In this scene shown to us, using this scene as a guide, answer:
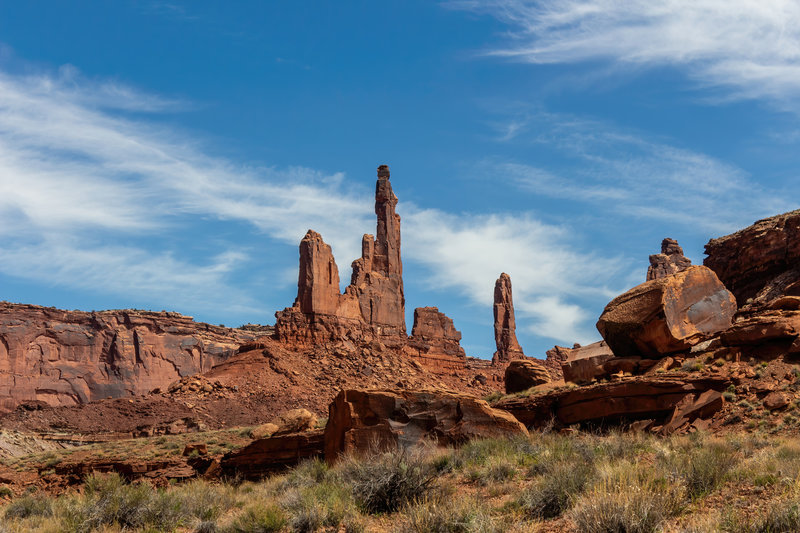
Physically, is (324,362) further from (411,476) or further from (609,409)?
(411,476)

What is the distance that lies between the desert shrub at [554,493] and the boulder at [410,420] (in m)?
7.77

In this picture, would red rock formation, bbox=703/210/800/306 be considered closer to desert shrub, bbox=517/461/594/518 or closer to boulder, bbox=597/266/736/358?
boulder, bbox=597/266/736/358

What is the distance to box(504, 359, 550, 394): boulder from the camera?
33.5 m

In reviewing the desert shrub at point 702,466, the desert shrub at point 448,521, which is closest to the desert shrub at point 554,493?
the desert shrub at point 448,521

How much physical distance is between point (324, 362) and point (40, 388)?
28.8 metres

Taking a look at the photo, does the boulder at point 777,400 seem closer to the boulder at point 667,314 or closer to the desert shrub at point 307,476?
the boulder at point 667,314

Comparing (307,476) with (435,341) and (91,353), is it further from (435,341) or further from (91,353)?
(91,353)

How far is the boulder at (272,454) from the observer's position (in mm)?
24438

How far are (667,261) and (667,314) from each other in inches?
1880

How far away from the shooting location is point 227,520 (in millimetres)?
14898

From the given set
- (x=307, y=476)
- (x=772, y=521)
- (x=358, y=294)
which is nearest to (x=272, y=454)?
(x=307, y=476)

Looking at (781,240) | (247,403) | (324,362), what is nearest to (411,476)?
(781,240)

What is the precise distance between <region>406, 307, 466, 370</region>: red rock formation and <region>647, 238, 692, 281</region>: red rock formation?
21.1 metres

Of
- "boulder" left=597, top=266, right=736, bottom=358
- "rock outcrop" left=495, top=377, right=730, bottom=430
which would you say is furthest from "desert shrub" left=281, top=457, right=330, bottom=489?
"boulder" left=597, top=266, right=736, bottom=358
